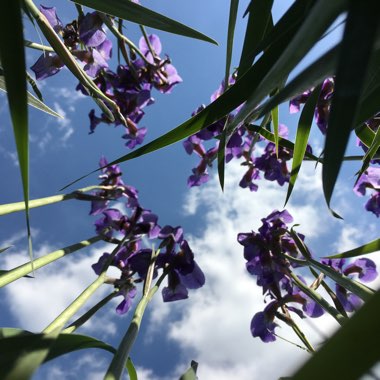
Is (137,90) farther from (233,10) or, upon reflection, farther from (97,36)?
(233,10)

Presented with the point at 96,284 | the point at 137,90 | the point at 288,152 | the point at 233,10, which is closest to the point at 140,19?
the point at 233,10

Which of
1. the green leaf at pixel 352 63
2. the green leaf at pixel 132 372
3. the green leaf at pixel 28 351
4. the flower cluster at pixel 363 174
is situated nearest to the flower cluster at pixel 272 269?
the flower cluster at pixel 363 174

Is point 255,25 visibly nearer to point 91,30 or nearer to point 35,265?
point 35,265

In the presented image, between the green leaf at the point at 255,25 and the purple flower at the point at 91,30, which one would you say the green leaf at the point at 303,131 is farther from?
the purple flower at the point at 91,30

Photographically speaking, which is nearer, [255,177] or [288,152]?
[288,152]

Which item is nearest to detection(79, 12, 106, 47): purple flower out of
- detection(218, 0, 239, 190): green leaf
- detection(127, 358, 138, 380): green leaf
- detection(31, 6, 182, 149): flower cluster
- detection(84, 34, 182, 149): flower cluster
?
detection(31, 6, 182, 149): flower cluster

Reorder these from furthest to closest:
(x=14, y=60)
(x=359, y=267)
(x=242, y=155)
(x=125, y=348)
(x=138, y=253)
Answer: (x=242, y=155), (x=359, y=267), (x=138, y=253), (x=125, y=348), (x=14, y=60)

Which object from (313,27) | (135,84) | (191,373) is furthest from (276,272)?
(313,27)
